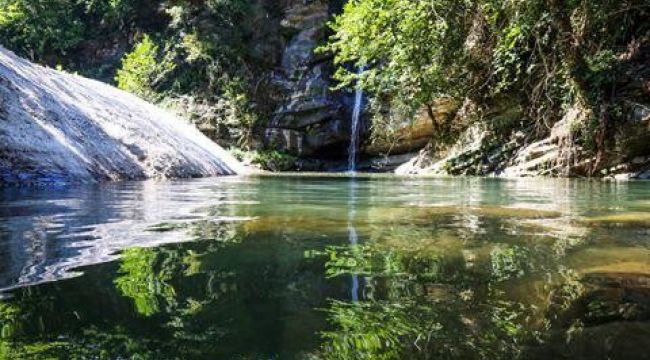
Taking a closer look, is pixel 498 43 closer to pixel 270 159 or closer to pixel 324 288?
pixel 324 288

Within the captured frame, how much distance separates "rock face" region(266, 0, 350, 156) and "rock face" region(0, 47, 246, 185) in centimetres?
1026

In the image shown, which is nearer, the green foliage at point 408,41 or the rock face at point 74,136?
the rock face at point 74,136

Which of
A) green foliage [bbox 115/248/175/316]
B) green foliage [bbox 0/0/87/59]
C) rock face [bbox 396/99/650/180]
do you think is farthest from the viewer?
green foliage [bbox 0/0/87/59]

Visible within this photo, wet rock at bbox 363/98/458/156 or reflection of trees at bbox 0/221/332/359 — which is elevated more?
wet rock at bbox 363/98/458/156

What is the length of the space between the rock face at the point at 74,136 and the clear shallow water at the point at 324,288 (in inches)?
156

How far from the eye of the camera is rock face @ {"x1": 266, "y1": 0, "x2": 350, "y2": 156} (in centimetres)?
2211

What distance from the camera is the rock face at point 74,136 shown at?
709 cm

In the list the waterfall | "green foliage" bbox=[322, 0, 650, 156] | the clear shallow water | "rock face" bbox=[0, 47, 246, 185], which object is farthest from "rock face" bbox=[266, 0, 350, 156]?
the clear shallow water

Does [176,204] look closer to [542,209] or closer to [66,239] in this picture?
[66,239]

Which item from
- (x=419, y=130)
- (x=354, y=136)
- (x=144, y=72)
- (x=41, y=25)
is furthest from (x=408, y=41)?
(x=41, y=25)

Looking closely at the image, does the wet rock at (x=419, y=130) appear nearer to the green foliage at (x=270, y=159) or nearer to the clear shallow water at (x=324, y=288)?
the green foliage at (x=270, y=159)

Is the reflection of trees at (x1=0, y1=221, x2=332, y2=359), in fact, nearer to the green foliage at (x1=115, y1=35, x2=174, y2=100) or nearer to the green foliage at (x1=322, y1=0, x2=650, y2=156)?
the green foliage at (x1=322, y1=0, x2=650, y2=156)

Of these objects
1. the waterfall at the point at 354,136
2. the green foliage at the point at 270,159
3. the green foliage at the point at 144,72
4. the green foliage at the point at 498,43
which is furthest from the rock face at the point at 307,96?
the green foliage at the point at 498,43

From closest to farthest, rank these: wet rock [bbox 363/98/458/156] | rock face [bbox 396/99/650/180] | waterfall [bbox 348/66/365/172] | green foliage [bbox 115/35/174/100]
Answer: rock face [bbox 396/99/650/180] < wet rock [bbox 363/98/458/156] < waterfall [bbox 348/66/365/172] < green foliage [bbox 115/35/174/100]
